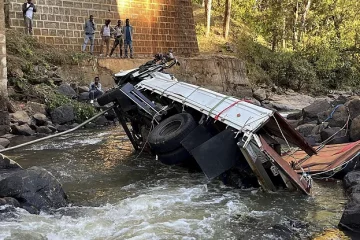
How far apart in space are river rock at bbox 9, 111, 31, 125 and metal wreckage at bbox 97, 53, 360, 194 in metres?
4.79

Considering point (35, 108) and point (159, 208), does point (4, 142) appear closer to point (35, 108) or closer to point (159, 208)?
point (35, 108)

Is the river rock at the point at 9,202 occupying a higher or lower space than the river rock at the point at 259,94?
higher

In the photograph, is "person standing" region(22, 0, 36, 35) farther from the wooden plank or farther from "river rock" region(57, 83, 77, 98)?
the wooden plank

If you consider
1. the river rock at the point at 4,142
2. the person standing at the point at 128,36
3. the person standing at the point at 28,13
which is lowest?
the river rock at the point at 4,142

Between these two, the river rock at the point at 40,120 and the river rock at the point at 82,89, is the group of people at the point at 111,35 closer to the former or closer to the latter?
the river rock at the point at 82,89

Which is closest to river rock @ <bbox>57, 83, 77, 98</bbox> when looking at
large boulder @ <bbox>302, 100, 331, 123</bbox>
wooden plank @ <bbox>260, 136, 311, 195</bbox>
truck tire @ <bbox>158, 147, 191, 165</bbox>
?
large boulder @ <bbox>302, 100, 331, 123</bbox>

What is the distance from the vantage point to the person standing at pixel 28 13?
1831 centimetres

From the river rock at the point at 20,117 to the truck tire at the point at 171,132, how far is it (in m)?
6.68

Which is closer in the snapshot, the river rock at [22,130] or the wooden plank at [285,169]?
the wooden plank at [285,169]

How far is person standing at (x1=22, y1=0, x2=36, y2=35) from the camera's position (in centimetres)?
1831

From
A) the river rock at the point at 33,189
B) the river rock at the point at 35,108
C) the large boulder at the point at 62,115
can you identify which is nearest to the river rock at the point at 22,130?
the large boulder at the point at 62,115

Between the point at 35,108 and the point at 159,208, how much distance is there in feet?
31.0

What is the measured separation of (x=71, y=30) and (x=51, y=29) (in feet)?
3.28

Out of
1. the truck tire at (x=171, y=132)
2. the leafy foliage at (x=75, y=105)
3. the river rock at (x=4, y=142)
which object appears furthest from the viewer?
the leafy foliage at (x=75, y=105)
